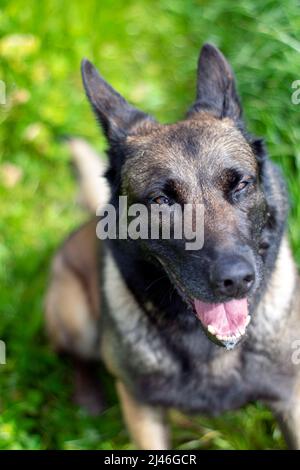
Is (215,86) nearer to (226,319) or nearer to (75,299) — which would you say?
(226,319)

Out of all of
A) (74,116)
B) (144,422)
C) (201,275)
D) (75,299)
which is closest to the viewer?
(201,275)

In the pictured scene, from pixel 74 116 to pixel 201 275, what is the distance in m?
2.75

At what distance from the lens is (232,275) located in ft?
7.10

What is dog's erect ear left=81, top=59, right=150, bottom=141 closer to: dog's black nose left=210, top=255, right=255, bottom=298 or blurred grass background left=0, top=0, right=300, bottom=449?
dog's black nose left=210, top=255, right=255, bottom=298

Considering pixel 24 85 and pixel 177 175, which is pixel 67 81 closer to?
pixel 24 85

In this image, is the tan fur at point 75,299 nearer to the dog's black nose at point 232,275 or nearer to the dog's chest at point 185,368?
the dog's chest at point 185,368

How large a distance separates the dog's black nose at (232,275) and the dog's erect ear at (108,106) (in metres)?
0.83

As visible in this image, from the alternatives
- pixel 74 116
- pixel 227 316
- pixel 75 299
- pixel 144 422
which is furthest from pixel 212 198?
pixel 74 116

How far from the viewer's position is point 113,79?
486 centimetres

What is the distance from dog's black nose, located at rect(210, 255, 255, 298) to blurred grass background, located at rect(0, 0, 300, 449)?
137cm

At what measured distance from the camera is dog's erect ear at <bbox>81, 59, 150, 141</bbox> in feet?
8.95

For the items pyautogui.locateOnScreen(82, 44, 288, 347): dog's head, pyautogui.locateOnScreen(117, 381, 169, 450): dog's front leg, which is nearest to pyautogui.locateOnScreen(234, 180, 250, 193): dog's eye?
pyautogui.locateOnScreen(82, 44, 288, 347): dog's head

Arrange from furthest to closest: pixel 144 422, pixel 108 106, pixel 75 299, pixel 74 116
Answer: pixel 74 116, pixel 75 299, pixel 144 422, pixel 108 106
